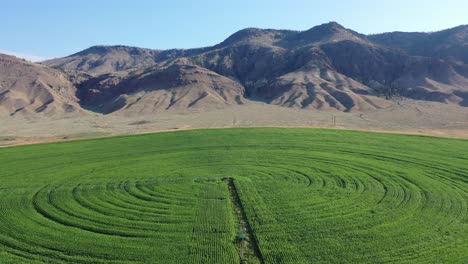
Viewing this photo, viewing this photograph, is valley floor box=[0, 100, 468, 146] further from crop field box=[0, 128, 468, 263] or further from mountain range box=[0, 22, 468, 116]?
crop field box=[0, 128, 468, 263]

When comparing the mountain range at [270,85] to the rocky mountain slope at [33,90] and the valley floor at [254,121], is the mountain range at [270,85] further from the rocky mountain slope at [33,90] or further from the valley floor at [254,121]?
the valley floor at [254,121]

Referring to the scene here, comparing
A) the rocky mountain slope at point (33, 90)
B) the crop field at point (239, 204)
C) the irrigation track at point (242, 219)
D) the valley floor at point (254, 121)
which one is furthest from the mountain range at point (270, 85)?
the irrigation track at point (242, 219)

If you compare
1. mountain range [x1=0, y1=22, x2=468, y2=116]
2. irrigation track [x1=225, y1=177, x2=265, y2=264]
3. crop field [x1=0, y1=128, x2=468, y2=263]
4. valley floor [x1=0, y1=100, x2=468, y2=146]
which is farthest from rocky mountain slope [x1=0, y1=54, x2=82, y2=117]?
irrigation track [x1=225, y1=177, x2=265, y2=264]

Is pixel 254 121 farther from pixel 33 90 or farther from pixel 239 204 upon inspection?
pixel 33 90

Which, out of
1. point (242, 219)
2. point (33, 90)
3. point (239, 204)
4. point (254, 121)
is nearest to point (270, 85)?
point (254, 121)

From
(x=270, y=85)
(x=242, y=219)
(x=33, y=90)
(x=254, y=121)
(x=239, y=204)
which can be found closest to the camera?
(x=242, y=219)


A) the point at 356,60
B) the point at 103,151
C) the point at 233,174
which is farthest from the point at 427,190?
the point at 356,60

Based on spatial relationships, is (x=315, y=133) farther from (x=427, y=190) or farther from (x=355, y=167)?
(x=427, y=190)
